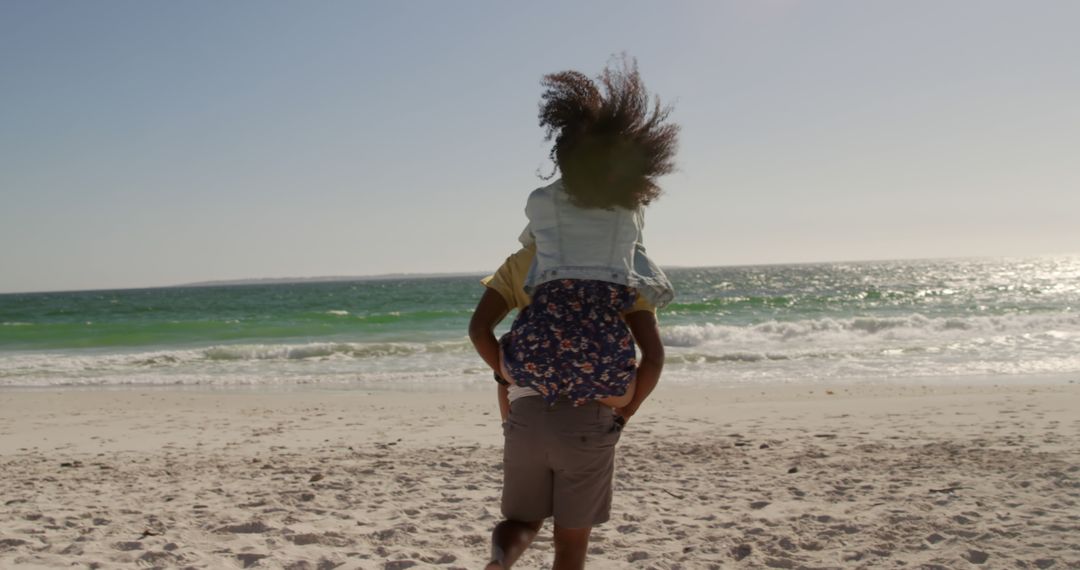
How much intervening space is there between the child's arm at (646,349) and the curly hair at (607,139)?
307mm

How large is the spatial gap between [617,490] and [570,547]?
300cm

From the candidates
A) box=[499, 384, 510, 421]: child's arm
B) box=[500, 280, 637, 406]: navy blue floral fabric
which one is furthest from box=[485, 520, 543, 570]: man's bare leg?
box=[500, 280, 637, 406]: navy blue floral fabric

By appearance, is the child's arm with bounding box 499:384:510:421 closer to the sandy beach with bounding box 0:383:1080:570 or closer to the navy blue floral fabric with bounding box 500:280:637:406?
the navy blue floral fabric with bounding box 500:280:637:406

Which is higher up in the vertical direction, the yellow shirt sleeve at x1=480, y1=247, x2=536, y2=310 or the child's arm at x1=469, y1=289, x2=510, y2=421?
the yellow shirt sleeve at x1=480, y1=247, x2=536, y2=310

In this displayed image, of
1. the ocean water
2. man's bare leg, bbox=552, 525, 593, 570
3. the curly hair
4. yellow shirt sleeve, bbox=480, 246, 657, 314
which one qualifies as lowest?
the ocean water

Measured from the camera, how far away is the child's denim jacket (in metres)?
2.14

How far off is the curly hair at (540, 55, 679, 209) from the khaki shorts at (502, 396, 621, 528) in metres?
0.57

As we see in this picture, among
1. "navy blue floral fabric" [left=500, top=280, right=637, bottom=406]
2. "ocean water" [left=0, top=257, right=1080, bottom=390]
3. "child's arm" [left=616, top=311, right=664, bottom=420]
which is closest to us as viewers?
"navy blue floral fabric" [left=500, top=280, right=637, bottom=406]

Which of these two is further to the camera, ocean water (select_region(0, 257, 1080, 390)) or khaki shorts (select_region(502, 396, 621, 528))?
ocean water (select_region(0, 257, 1080, 390))

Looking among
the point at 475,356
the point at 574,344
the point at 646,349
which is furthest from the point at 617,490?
the point at 475,356

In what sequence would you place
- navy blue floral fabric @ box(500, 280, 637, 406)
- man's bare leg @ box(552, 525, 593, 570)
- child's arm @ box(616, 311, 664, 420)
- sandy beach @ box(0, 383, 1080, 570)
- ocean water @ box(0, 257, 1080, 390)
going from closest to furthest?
navy blue floral fabric @ box(500, 280, 637, 406) < child's arm @ box(616, 311, 664, 420) < man's bare leg @ box(552, 525, 593, 570) < sandy beach @ box(0, 383, 1080, 570) < ocean water @ box(0, 257, 1080, 390)

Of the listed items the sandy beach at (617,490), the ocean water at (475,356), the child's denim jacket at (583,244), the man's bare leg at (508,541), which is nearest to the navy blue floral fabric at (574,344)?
the child's denim jacket at (583,244)

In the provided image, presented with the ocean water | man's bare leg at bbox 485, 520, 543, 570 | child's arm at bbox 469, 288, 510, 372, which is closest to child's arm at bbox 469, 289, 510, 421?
child's arm at bbox 469, 288, 510, 372

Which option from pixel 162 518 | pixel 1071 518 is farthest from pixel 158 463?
pixel 1071 518
